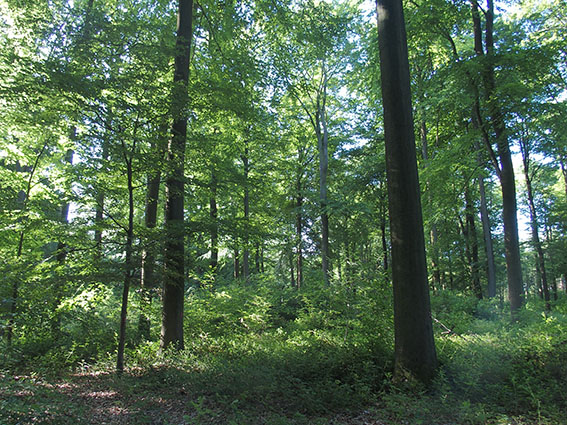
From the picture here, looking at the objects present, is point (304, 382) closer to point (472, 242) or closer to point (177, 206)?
point (177, 206)

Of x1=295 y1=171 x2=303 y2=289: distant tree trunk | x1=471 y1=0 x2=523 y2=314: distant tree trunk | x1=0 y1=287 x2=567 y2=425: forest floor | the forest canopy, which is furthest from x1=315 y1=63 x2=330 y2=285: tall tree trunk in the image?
x1=0 y1=287 x2=567 y2=425: forest floor

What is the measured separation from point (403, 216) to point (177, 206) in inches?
192

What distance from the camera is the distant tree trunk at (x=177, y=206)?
6.21 meters

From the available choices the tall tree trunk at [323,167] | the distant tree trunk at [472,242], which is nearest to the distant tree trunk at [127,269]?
the tall tree trunk at [323,167]

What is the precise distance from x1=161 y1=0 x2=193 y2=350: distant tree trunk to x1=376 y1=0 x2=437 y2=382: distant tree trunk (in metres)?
3.88

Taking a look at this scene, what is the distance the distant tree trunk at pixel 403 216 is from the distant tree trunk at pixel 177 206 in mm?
3879

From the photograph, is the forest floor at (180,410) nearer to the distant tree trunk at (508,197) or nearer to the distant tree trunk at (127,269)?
the distant tree trunk at (127,269)

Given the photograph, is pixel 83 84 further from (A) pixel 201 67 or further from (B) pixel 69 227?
(A) pixel 201 67

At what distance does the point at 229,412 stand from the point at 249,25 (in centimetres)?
1012

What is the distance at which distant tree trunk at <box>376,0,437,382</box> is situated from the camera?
4918 mm

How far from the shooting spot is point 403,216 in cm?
512

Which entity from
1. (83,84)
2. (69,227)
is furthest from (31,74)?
(69,227)

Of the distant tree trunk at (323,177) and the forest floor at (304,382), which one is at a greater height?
the distant tree trunk at (323,177)

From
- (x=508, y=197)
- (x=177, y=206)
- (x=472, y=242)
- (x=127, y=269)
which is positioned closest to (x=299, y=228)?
(x=472, y=242)
